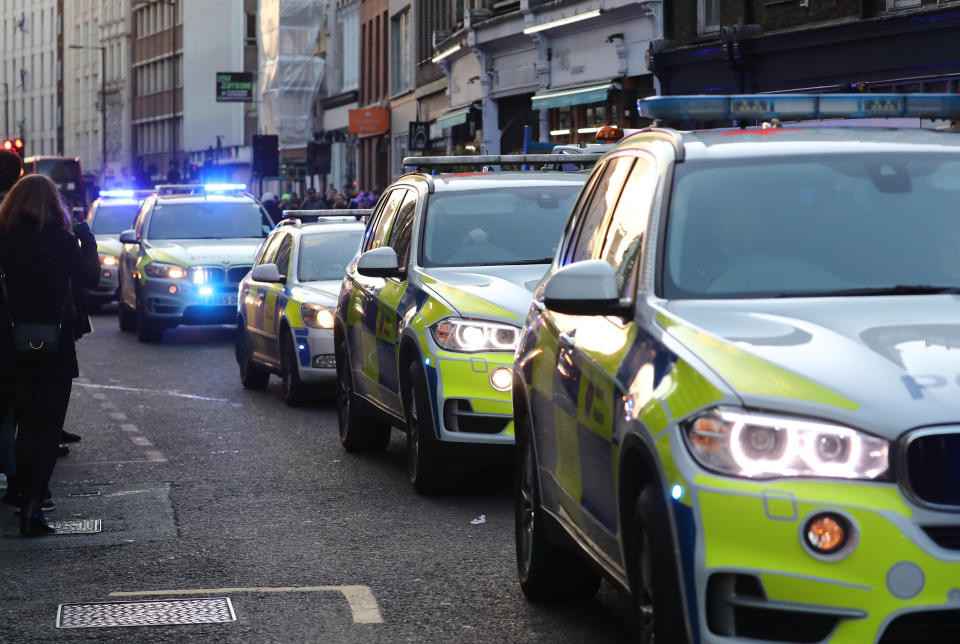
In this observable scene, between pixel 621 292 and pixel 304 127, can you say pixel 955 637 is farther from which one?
pixel 304 127

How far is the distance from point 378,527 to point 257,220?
54.1 ft

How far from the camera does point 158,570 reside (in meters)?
8.09

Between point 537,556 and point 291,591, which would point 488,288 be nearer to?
point 291,591

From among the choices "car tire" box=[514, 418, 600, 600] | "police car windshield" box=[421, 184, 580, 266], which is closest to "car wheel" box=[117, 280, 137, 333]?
"police car windshield" box=[421, 184, 580, 266]

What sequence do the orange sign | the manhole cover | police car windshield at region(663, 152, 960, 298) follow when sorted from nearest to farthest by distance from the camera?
police car windshield at region(663, 152, 960, 298)
the manhole cover
the orange sign

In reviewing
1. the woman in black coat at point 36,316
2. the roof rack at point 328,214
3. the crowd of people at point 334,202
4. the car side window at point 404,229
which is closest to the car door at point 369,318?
the car side window at point 404,229

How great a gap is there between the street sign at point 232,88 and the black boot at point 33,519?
221 ft

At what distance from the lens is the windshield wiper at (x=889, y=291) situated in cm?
543

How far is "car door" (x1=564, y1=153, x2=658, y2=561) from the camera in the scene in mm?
5352

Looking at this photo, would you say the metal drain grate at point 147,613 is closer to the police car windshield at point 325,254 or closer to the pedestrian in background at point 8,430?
the pedestrian in background at point 8,430

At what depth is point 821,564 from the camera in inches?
170

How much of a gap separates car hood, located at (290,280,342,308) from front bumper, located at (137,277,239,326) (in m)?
7.35

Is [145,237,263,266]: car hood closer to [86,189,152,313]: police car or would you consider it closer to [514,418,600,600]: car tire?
[86,189,152,313]: police car

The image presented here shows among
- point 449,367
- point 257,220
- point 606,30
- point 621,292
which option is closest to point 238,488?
point 449,367
